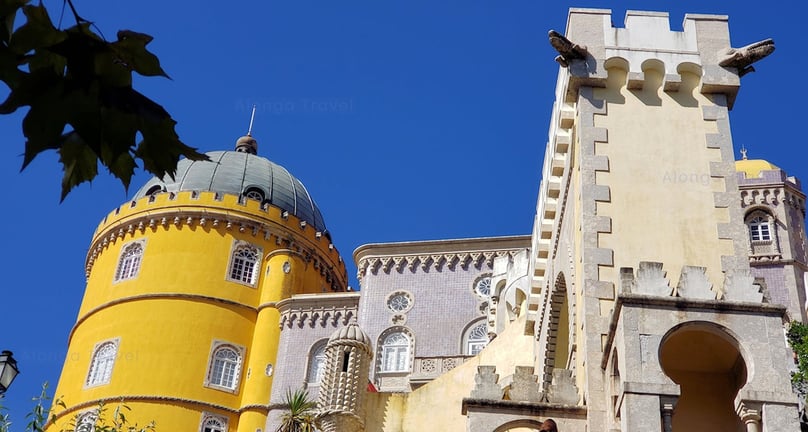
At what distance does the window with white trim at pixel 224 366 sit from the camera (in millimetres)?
42969

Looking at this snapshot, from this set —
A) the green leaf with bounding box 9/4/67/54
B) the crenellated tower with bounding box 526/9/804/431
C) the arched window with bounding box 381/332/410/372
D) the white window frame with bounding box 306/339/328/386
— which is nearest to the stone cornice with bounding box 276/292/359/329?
the white window frame with bounding box 306/339/328/386

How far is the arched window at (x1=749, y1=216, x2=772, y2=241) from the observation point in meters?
44.1

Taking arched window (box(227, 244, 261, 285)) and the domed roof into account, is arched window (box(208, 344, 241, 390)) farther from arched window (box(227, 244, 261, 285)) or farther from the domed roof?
the domed roof

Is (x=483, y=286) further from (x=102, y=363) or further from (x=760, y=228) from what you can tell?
(x=102, y=363)

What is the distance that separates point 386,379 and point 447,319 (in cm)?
360

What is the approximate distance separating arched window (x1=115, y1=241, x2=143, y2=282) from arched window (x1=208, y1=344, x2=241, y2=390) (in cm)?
531

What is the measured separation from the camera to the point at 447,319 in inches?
1674

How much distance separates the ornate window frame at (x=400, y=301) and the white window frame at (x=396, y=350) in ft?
2.86

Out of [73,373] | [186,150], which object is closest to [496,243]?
[73,373]

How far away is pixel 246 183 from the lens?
48.3m

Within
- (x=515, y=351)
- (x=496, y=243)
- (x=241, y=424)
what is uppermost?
(x=496, y=243)

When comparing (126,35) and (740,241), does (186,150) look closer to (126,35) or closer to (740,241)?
(126,35)

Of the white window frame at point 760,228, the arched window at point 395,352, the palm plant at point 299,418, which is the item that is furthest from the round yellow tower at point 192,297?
the palm plant at point 299,418

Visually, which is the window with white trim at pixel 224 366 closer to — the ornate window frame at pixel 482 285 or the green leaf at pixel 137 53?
the ornate window frame at pixel 482 285
